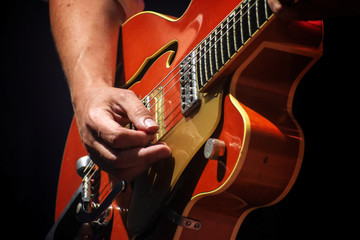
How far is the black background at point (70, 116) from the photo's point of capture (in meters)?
0.65

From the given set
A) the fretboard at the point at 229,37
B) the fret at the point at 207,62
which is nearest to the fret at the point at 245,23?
the fretboard at the point at 229,37

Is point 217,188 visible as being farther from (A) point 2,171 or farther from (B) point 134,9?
(A) point 2,171

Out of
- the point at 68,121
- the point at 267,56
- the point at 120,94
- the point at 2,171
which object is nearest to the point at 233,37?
the point at 267,56

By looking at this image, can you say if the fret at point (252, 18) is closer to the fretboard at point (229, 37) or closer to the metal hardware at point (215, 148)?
the fretboard at point (229, 37)

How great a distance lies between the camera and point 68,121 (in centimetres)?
197

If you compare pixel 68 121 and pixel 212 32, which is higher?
pixel 212 32

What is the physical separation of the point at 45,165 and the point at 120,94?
137 centimetres

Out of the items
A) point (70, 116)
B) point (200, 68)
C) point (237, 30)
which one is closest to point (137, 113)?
point (200, 68)

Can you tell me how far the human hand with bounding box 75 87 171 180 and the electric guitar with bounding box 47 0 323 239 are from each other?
5 centimetres

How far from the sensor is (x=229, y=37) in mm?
615

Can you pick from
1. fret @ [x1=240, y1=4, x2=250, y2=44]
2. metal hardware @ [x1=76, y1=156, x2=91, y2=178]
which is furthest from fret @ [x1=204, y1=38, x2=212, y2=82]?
metal hardware @ [x1=76, y1=156, x2=91, y2=178]

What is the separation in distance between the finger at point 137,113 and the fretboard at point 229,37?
4.9 inches

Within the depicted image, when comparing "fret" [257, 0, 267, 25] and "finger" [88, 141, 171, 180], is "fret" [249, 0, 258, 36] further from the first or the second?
"finger" [88, 141, 171, 180]

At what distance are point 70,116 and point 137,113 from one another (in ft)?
4.59
